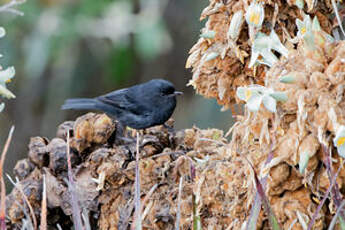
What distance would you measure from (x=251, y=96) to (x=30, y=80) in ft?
15.8

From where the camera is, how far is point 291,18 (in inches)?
73.2

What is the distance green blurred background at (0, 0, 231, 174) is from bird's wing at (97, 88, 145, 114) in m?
0.33

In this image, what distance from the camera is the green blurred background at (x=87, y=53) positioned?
14.8 ft

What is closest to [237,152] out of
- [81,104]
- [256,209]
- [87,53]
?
[256,209]

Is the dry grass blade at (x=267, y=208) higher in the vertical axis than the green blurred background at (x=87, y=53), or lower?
lower

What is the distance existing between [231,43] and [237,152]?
13.5 inches

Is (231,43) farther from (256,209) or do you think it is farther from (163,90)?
(163,90)

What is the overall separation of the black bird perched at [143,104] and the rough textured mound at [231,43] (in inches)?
60.8

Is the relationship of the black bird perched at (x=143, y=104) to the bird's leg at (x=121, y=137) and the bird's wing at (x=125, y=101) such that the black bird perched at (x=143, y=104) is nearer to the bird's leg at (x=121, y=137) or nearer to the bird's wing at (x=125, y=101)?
the bird's wing at (x=125, y=101)

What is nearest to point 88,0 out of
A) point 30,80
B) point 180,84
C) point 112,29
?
point 112,29

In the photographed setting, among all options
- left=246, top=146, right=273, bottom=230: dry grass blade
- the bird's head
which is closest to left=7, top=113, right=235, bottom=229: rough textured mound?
Answer: left=246, top=146, right=273, bottom=230: dry grass blade

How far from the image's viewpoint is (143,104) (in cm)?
391

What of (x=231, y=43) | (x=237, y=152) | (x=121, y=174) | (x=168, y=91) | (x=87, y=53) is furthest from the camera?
(x=87, y=53)

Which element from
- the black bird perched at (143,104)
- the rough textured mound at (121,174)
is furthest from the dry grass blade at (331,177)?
the black bird perched at (143,104)
